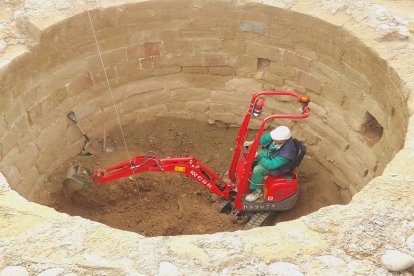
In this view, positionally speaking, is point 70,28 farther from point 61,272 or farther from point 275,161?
point 61,272

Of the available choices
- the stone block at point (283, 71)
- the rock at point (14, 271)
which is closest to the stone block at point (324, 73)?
the stone block at point (283, 71)

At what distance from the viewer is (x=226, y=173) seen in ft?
22.2

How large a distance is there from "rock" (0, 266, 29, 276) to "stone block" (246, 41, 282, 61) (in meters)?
4.31

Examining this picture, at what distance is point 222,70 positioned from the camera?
22.7 feet

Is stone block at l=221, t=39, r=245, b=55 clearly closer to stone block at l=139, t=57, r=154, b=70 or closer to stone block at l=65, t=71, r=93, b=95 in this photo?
stone block at l=139, t=57, r=154, b=70

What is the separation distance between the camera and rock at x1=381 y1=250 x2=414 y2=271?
3.28 meters

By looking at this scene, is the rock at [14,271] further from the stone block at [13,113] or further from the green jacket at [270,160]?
the green jacket at [270,160]

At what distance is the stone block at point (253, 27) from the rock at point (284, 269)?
12.4 ft

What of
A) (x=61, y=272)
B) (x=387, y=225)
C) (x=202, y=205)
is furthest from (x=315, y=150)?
(x=61, y=272)

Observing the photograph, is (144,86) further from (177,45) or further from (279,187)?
(279,187)

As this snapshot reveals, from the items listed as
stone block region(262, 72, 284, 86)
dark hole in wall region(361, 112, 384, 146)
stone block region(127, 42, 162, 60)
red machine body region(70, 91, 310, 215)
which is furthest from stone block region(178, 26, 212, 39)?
dark hole in wall region(361, 112, 384, 146)

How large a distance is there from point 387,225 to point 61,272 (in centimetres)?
228

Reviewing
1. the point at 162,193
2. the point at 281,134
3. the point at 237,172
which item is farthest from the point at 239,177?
the point at 162,193

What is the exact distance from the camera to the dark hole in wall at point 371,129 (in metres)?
5.98
